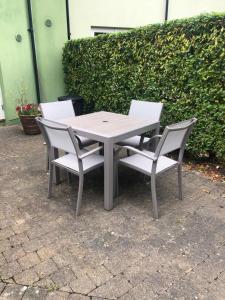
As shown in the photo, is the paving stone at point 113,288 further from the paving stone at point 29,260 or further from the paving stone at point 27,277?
the paving stone at point 29,260

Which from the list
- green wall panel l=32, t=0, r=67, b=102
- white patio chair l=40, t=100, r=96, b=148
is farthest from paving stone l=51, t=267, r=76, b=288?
green wall panel l=32, t=0, r=67, b=102

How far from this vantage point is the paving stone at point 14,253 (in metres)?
2.18

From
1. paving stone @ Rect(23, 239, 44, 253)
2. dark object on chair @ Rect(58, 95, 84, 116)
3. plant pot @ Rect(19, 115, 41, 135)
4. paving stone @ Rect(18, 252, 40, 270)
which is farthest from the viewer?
dark object on chair @ Rect(58, 95, 84, 116)

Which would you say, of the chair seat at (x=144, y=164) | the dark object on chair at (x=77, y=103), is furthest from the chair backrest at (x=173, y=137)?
the dark object on chair at (x=77, y=103)

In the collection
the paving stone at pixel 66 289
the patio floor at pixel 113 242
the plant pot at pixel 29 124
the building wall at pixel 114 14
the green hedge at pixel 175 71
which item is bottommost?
the patio floor at pixel 113 242

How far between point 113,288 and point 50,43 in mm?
5974

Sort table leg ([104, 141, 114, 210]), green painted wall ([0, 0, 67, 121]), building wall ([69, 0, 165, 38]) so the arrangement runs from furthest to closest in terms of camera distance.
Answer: building wall ([69, 0, 165, 38]) < green painted wall ([0, 0, 67, 121]) < table leg ([104, 141, 114, 210])

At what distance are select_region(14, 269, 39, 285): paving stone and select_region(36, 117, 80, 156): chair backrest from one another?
111 centimetres

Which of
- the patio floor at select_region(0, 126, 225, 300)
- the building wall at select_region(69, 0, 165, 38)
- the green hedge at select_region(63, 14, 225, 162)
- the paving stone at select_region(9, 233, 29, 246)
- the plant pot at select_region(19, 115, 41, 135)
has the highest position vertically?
the building wall at select_region(69, 0, 165, 38)

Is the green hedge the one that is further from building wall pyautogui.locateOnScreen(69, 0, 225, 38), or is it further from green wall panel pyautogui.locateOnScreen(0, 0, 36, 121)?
building wall pyautogui.locateOnScreen(69, 0, 225, 38)

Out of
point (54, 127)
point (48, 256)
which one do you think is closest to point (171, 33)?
point (54, 127)

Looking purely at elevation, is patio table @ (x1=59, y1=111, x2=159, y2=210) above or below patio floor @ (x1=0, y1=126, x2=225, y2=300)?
above

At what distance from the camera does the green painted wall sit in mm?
5691

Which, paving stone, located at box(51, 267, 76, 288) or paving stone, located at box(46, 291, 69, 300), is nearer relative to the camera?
paving stone, located at box(46, 291, 69, 300)
